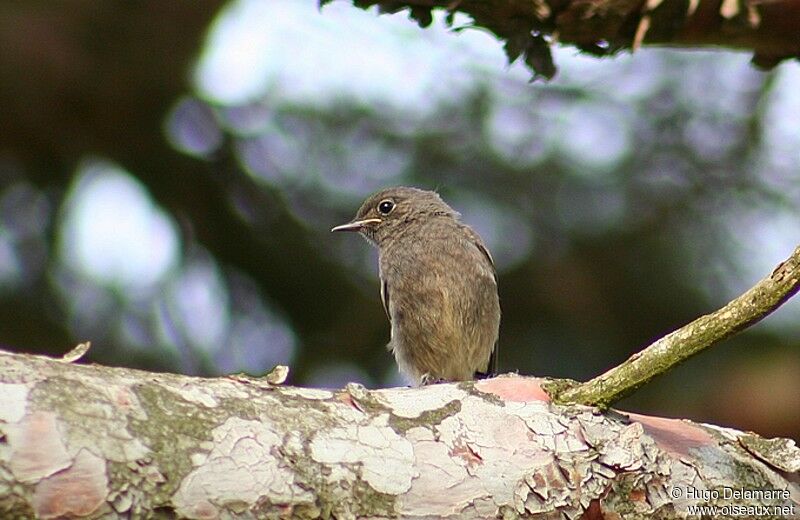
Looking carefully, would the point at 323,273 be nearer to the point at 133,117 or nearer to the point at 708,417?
the point at 133,117

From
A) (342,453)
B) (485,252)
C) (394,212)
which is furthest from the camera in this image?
(394,212)

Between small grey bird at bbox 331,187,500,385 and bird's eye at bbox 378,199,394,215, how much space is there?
334mm

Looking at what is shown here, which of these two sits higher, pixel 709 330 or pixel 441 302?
pixel 709 330

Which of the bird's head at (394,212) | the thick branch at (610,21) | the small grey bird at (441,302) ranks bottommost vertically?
the small grey bird at (441,302)

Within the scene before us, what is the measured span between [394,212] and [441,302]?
35.5 inches

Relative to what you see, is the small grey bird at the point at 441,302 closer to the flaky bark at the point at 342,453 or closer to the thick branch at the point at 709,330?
the flaky bark at the point at 342,453

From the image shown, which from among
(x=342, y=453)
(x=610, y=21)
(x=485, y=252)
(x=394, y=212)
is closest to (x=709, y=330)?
(x=342, y=453)

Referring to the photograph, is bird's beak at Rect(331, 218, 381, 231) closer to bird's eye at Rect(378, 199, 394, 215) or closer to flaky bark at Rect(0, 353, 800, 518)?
bird's eye at Rect(378, 199, 394, 215)

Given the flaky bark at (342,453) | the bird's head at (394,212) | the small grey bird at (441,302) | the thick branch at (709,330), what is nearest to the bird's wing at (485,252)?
the small grey bird at (441,302)

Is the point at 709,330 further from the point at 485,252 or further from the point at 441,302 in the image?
the point at 485,252

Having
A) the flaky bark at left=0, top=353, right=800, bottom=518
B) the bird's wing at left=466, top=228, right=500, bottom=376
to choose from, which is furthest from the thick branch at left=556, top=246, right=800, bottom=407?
the bird's wing at left=466, top=228, right=500, bottom=376

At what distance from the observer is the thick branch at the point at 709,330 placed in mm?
2770

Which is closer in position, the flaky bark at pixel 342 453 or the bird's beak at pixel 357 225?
the flaky bark at pixel 342 453

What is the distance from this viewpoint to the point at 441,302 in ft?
19.1
